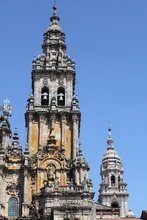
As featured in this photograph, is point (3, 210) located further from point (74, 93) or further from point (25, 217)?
point (74, 93)

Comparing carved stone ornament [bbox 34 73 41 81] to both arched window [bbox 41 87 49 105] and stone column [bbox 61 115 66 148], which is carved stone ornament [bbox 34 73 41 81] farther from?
stone column [bbox 61 115 66 148]

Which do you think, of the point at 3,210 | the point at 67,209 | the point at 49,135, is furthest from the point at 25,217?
the point at 49,135

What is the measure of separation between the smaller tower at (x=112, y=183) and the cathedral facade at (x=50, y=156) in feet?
36.1

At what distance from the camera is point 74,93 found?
73.1m

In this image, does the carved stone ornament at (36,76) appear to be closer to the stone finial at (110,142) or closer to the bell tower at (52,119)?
the bell tower at (52,119)

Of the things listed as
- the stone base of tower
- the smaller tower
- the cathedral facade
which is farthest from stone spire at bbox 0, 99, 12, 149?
the smaller tower

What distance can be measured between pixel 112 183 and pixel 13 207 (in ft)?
95.1

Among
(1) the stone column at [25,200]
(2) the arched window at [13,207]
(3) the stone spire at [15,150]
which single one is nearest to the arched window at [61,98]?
(3) the stone spire at [15,150]

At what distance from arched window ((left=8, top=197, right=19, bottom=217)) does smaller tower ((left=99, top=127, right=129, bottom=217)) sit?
2393 cm

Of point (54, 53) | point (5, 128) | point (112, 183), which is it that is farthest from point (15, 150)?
point (112, 183)

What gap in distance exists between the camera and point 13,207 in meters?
62.1

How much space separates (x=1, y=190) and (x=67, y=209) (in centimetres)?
1104

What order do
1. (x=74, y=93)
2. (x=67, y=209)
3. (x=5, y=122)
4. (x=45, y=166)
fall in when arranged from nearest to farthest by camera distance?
(x=67, y=209) → (x=45, y=166) → (x=5, y=122) → (x=74, y=93)

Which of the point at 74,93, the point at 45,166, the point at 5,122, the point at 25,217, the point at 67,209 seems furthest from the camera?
the point at 74,93
